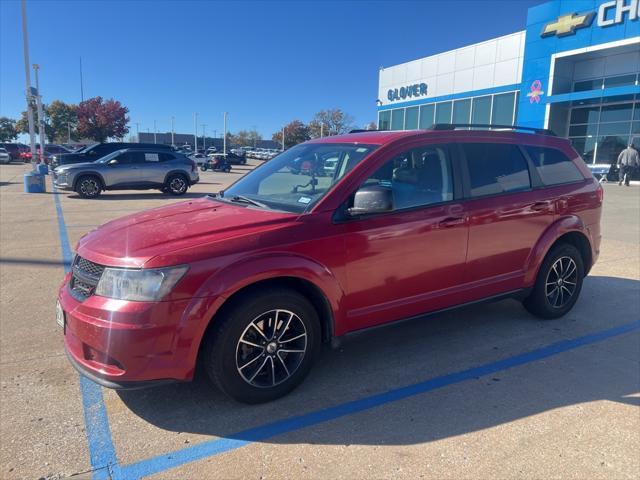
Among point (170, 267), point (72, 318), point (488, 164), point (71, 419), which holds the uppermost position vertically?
point (488, 164)

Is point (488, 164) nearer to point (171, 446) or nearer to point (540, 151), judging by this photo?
point (540, 151)

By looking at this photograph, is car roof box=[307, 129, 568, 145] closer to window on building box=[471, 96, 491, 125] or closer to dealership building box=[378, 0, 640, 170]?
dealership building box=[378, 0, 640, 170]

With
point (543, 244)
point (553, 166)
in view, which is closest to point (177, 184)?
point (553, 166)

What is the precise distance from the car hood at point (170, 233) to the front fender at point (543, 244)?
2.48m

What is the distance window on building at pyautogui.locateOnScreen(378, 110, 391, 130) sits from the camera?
40188mm

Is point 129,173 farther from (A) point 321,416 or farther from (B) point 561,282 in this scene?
(A) point 321,416

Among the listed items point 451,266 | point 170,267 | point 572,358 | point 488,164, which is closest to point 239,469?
point 170,267

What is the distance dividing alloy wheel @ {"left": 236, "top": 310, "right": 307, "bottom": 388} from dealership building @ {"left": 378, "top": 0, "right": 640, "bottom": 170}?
2578cm

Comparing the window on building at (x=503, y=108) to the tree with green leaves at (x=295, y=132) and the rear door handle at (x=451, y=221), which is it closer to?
the rear door handle at (x=451, y=221)

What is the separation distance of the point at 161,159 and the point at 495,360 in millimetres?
15321

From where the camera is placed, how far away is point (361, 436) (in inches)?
111

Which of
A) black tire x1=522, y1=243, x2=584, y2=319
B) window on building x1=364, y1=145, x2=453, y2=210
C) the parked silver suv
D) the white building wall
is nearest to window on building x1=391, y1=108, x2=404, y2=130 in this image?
the white building wall

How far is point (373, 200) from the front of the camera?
3.16 m

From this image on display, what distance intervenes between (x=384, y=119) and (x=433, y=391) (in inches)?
1560
